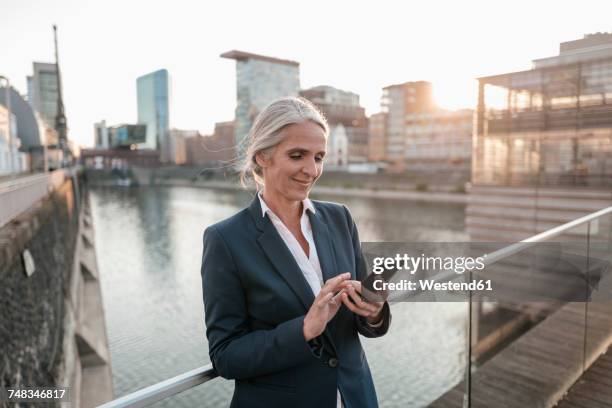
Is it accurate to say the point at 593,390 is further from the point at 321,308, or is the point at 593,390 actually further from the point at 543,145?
the point at 543,145

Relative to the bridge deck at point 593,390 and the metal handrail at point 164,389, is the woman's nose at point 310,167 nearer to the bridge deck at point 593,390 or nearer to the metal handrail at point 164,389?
the metal handrail at point 164,389

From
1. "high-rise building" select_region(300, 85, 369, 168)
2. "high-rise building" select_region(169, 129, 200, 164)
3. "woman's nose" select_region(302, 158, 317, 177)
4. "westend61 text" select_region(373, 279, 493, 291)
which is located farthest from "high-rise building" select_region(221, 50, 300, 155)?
"woman's nose" select_region(302, 158, 317, 177)

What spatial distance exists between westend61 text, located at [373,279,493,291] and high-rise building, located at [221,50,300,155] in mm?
94073

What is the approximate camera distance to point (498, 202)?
11.9 metres

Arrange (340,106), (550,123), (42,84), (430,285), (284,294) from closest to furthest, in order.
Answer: (284,294), (430,285), (550,123), (42,84), (340,106)

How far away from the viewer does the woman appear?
1.22 m

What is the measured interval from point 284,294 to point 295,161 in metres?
0.37

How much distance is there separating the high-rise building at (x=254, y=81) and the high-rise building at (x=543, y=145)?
280 feet

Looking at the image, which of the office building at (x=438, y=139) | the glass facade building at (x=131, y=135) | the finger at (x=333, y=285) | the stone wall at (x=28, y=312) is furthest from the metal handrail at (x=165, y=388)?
the glass facade building at (x=131, y=135)

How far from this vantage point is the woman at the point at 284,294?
1.22 m

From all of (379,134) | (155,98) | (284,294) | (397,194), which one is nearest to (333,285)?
(284,294)

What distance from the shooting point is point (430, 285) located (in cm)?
192

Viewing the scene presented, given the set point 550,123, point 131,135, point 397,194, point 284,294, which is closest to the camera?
point 284,294

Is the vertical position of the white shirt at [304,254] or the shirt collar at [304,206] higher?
the shirt collar at [304,206]
